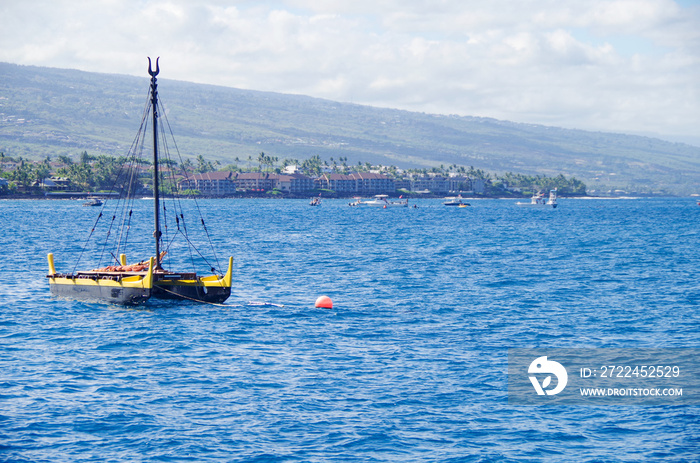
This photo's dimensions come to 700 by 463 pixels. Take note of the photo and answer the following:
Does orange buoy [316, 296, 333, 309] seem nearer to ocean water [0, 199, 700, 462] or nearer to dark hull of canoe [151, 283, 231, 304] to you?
ocean water [0, 199, 700, 462]

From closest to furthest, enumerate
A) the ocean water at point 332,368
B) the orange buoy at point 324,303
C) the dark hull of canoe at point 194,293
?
1. the ocean water at point 332,368
2. the dark hull of canoe at point 194,293
3. the orange buoy at point 324,303

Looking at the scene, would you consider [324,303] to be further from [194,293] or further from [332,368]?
[332,368]

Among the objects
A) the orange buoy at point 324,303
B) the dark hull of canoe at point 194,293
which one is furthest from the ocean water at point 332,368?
the orange buoy at point 324,303

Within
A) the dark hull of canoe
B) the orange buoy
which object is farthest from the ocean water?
the orange buoy

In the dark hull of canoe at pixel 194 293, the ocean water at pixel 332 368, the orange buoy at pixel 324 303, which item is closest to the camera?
the ocean water at pixel 332 368

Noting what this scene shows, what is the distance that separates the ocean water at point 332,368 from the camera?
25.4 meters

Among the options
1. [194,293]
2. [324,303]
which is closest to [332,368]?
[324,303]

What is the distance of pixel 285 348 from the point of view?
Result: 124 feet

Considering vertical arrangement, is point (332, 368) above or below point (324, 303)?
below

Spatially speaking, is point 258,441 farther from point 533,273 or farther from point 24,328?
point 533,273

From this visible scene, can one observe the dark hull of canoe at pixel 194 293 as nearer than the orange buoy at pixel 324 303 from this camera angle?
Yes

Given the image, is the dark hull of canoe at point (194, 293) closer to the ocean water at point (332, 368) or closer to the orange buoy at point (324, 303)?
A: the ocean water at point (332, 368)

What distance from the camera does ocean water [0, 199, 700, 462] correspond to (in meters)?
25.4

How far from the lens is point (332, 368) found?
33.8 meters
